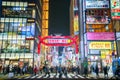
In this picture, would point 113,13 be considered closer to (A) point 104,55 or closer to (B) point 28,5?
(A) point 104,55

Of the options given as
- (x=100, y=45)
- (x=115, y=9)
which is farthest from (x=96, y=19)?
(x=115, y=9)

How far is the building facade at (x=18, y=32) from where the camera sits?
183 feet

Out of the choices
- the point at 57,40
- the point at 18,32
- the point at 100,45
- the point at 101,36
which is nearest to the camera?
the point at 57,40

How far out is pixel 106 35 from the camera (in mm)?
42844

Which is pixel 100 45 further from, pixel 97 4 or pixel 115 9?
pixel 115 9

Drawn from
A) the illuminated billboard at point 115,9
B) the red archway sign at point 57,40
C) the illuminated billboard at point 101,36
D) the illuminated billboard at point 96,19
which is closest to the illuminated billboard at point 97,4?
the illuminated billboard at point 96,19

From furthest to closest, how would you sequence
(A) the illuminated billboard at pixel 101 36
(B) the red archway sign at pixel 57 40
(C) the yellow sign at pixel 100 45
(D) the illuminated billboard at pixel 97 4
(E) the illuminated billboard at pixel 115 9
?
(D) the illuminated billboard at pixel 97 4 < (C) the yellow sign at pixel 100 45 < (A) the illuminated billboard at pixel 101 36 < (E) the illuminated billboard at pixel 115 9 < (B) the red archway sign at pixel 57 40

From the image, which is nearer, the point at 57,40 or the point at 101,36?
the point at 57,40

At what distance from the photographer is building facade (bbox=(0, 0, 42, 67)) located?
5584cm

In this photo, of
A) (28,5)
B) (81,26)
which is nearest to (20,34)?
(28,5)

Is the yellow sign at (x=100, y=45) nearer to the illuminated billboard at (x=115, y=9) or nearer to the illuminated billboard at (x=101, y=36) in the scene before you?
the illuminated billboard at (x=101, y=36)

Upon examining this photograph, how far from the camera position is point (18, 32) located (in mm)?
58219

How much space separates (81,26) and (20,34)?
20.4 metres

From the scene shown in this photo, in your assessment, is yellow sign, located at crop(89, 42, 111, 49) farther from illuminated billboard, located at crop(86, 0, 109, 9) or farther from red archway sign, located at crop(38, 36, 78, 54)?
red archway sign, located at crop(38, 36, 78, 54)
